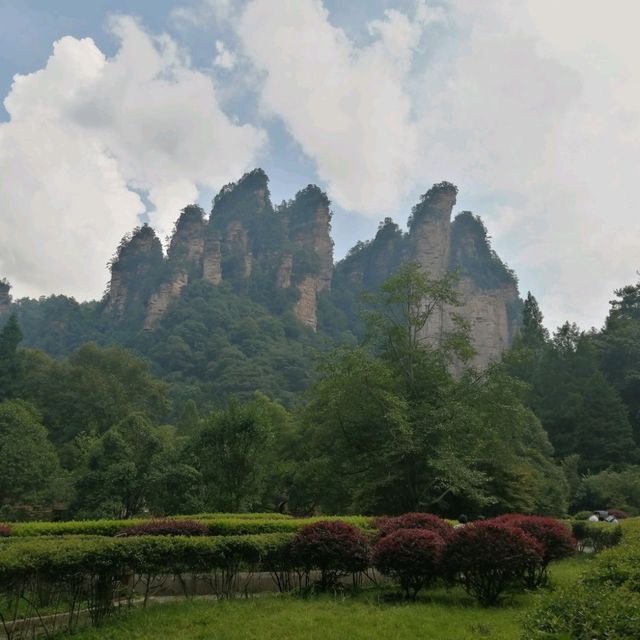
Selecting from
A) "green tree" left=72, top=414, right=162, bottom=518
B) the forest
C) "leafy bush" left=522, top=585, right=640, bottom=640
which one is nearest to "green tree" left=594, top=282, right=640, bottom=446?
the forest

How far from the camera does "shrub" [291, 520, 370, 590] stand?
27.2 ft

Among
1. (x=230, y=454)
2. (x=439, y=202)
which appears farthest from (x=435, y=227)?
(x=230, y=454)

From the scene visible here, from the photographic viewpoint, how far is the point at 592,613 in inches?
144

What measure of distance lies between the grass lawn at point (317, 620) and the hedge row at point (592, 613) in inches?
63.7

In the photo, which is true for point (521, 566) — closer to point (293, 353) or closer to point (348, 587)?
point (348, 587)

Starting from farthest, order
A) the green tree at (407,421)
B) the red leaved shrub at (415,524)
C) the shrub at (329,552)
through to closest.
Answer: the green tree at (407,421) → the red leaved shrub at (415,524) → the shrub at (329,552)

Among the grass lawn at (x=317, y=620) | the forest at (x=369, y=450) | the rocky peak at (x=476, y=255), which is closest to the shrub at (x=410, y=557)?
the grass lawn at (x=317, y=620)

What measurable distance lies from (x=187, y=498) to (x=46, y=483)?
897 cm

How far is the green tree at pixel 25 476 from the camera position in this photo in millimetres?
23156

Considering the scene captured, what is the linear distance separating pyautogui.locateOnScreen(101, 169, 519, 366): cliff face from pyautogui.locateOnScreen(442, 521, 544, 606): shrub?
67.6 metres

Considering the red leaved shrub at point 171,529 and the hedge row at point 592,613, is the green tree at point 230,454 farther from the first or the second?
the hedge row at point 592,613

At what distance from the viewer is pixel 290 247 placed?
92312mm

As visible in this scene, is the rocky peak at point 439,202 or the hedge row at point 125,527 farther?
the rocky peak at point 439,202

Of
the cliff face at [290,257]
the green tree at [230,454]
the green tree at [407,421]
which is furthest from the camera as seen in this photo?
the cliff face at [290,257]
